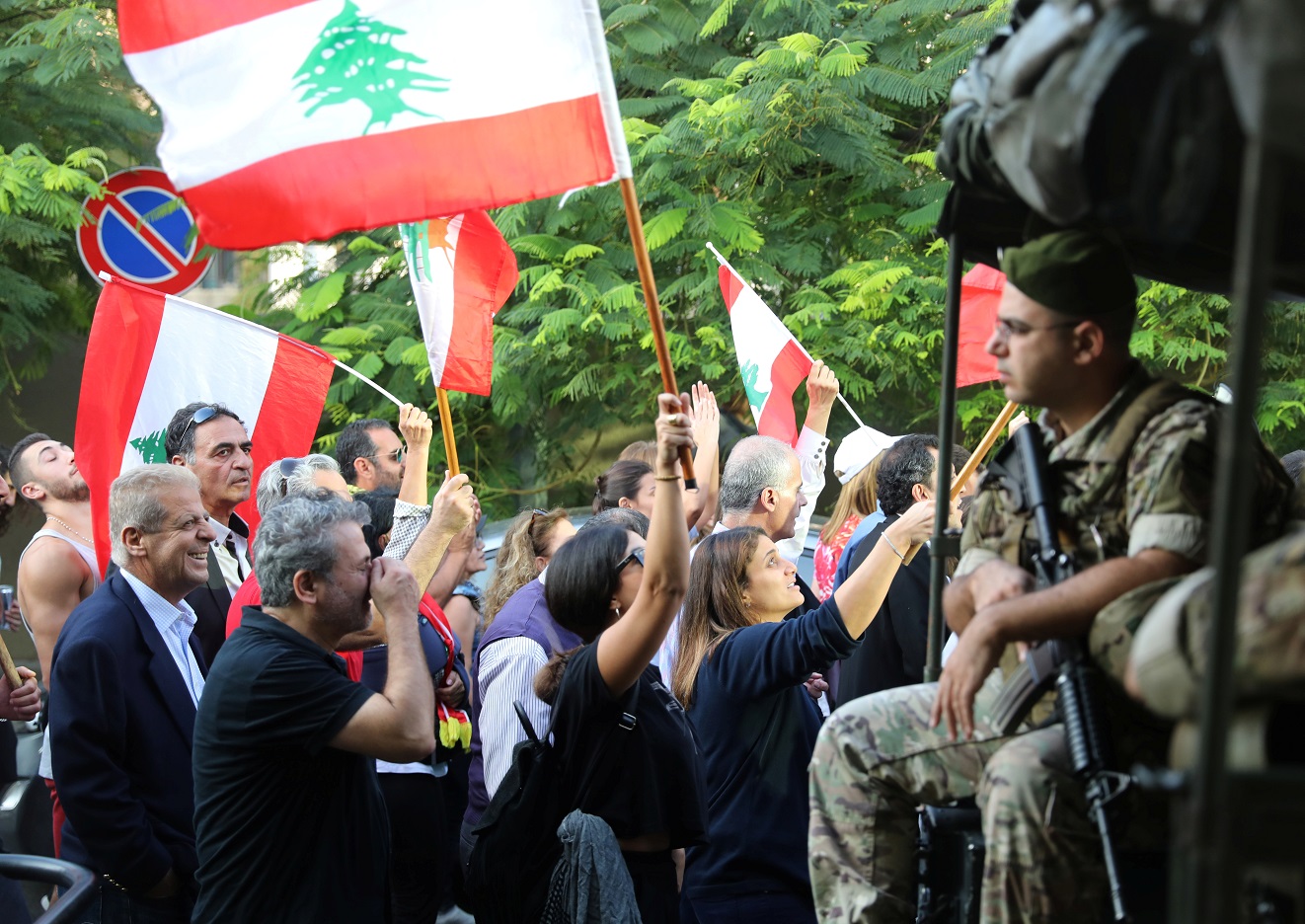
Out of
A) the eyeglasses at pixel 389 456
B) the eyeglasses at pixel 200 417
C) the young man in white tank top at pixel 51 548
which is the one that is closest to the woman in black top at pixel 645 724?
the young man in white tank top at pixel 51 548

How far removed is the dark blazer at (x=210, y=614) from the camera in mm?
5516

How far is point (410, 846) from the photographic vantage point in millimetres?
5445

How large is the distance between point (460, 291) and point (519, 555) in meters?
1.33

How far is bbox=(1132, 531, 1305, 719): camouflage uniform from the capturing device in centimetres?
201

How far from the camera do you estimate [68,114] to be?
39.5ft

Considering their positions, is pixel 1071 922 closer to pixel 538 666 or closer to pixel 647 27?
pixel 538 666

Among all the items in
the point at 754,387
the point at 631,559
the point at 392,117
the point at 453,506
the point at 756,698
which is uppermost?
the point at 392,117

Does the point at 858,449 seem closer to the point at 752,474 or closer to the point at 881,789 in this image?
the point at 752,474

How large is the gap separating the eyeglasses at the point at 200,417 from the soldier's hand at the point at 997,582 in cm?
436

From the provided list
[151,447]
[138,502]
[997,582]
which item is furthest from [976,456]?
[151,447]

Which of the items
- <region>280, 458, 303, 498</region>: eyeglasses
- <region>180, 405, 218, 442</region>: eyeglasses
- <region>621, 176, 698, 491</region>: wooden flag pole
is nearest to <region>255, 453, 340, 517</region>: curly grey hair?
<region>280, 458, 303, 498</region>: eyeglasses

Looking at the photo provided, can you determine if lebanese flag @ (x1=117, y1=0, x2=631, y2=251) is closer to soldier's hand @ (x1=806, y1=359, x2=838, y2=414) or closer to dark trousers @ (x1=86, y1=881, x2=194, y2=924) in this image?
dark trousers @ (x1=86, y1=881, x2=194, y2=924)

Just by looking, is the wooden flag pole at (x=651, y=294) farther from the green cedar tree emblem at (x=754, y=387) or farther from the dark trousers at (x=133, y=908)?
the green cedar tree emblem at (x=754, y=387)

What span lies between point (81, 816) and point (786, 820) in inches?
91.5
